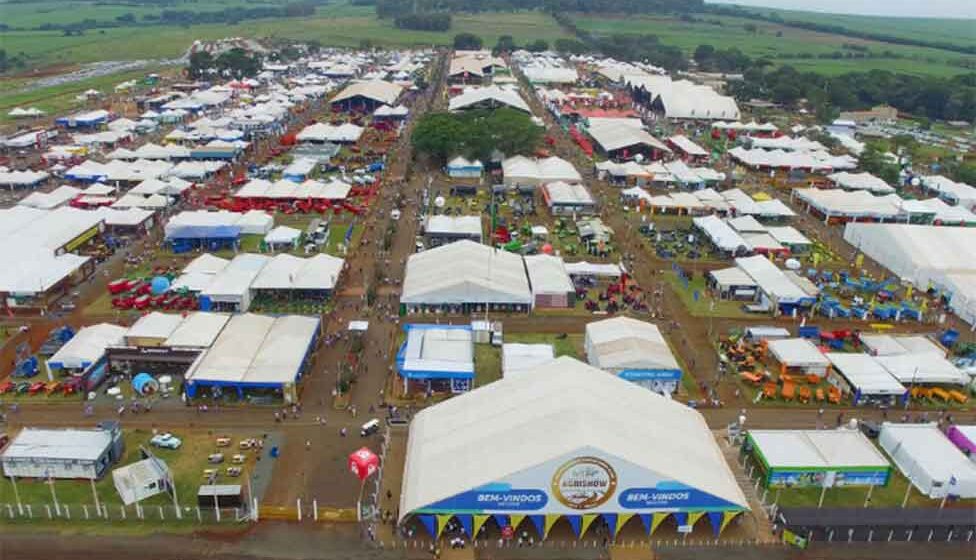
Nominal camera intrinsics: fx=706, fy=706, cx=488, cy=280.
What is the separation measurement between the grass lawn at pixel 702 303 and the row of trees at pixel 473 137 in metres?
33.2

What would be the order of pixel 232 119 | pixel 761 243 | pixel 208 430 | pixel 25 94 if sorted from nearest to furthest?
pixel 208 430
pixel 761 243
pixel 232 119
pixel 25 94

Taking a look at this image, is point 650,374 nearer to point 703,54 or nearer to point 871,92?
point 871,92

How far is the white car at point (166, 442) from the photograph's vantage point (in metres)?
31.1

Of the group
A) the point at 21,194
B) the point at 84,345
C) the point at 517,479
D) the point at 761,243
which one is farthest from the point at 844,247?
the point at 21,194

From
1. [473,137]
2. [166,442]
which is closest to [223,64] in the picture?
[473,137]

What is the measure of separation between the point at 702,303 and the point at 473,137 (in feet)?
126

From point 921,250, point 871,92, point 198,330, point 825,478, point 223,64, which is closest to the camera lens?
point 825,478

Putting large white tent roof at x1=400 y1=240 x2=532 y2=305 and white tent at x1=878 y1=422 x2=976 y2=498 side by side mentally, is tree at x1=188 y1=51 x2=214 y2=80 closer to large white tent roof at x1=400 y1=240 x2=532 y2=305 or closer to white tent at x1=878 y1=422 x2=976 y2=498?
large white tent roof at x1=400 y1=240 x2=532 y2=305

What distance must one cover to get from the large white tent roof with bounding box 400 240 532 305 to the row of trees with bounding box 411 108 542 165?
1176 inches

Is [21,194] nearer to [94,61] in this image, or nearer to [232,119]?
[232,119]

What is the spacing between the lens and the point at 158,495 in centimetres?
2814

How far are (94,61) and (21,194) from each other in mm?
111360

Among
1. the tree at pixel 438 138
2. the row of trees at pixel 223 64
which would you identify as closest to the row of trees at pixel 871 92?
the tree at pixel 438 138

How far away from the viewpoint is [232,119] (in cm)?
9575
